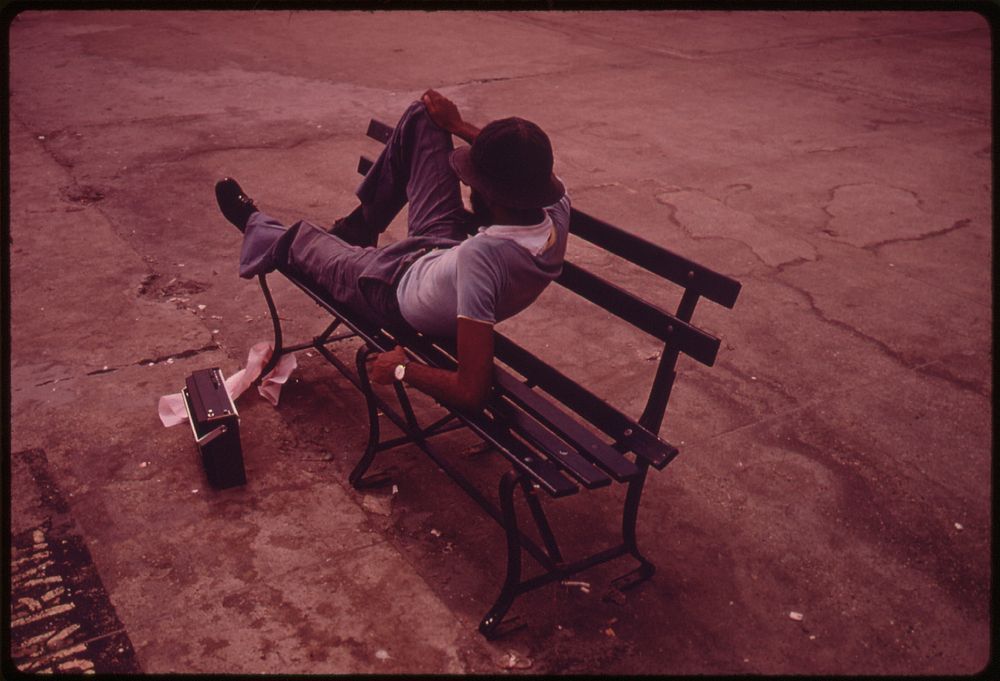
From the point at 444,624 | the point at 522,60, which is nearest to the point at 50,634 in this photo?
the point at 444,624

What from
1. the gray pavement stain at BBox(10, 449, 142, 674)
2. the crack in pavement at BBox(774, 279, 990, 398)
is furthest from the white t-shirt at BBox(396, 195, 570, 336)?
the crack in pavement at BBox(774, 279, 990, 398)

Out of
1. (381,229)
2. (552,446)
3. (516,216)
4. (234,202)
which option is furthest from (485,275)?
(234,202)

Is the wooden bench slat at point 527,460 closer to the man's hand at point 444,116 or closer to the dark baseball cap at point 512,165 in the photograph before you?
the dark baseball cap at point 512,165

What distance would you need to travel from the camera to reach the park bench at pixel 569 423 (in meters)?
2.77

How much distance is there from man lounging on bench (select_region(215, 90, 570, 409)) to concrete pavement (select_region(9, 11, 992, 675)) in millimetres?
686

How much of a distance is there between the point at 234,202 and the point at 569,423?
6.05 feet

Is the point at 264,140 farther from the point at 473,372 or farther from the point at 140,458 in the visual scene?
the point at 473,372

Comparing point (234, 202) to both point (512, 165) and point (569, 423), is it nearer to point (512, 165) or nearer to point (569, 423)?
point (512, 165)

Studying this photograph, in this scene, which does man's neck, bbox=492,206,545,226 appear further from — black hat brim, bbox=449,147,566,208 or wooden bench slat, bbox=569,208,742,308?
wooden bench slat, bbox=569,208,742,308

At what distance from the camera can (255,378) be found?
4.05 m

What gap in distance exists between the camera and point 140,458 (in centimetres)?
357

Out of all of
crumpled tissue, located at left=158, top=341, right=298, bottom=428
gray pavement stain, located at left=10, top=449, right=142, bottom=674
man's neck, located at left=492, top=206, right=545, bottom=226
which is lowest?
gray pavement stain, located at left=10, top=449, right=142, bottom=674

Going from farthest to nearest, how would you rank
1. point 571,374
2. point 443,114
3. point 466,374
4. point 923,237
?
point 923,237 < point 571,374 < point 443,114 < point 466,374

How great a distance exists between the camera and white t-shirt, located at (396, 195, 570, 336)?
9.07 ft
